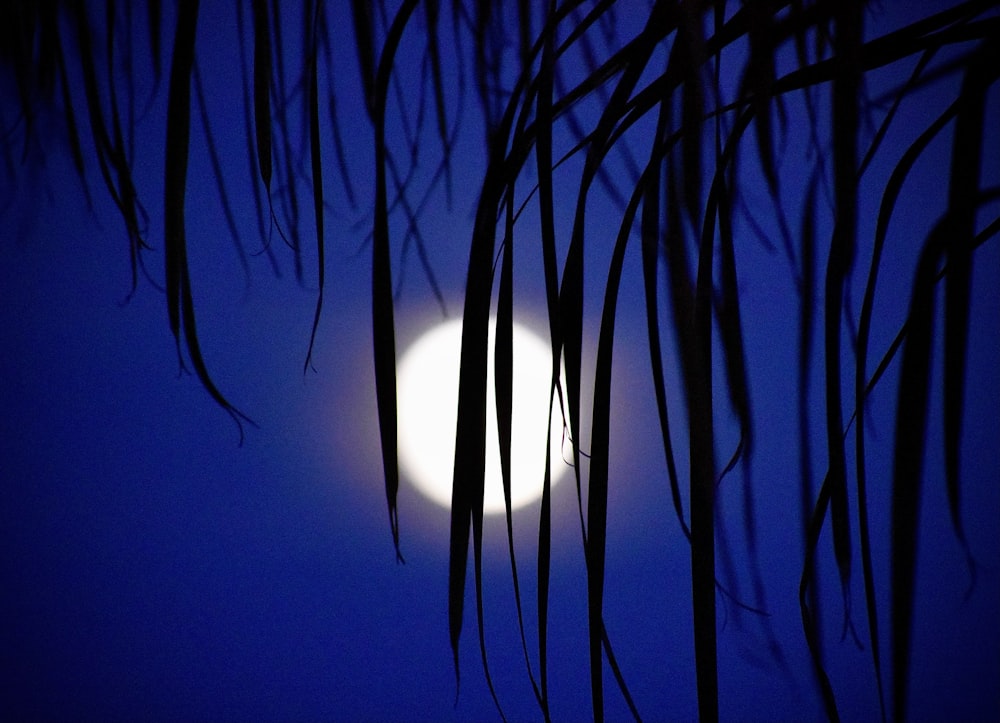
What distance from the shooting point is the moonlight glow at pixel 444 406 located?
101cm

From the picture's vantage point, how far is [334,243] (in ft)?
3.31

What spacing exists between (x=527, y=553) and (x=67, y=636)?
0.77 meters

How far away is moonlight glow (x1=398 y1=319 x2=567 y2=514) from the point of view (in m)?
1.01

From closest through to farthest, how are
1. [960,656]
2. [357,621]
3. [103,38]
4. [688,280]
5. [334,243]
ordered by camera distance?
1. [688,280]
2. [103,38]
3. [334,243]
4. [357,621]
5. [960,656]

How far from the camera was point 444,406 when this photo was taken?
105cm

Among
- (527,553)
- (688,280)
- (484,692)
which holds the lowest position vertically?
(484,692)

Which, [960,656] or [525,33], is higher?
[525,33]

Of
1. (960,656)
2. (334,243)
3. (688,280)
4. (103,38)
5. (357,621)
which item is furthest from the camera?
(960,656)

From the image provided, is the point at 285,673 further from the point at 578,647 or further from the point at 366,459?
the point at 578,647

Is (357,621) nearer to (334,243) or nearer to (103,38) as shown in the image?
(334,243)

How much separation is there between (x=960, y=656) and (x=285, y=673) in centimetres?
128

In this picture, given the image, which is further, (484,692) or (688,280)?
(484,692)

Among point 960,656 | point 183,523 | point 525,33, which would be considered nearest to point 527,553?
point 183,523

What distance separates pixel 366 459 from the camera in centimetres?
107
